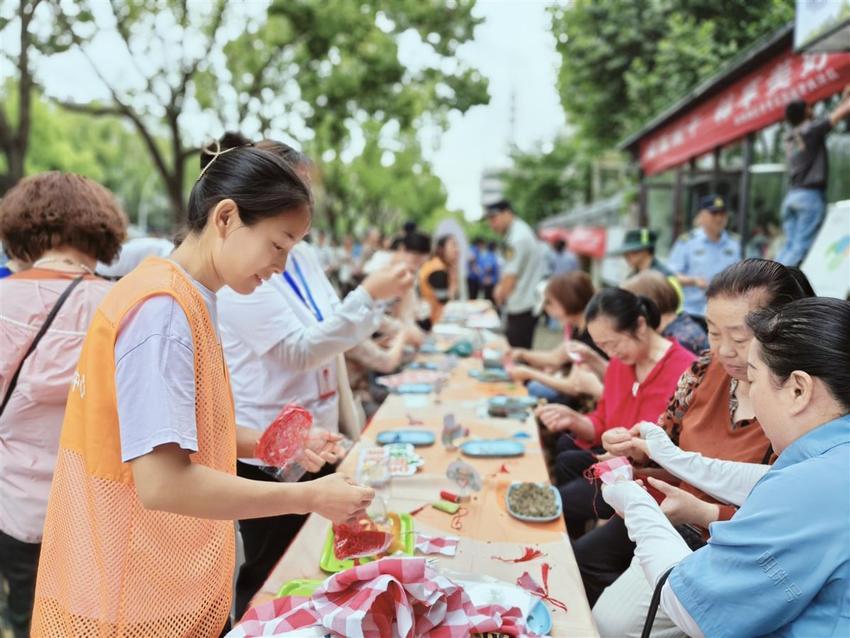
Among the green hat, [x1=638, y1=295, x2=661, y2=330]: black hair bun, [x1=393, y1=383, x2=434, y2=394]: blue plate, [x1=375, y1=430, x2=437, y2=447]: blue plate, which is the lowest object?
[x1=393, y1=383, x2=434, y2=394]: blue plate

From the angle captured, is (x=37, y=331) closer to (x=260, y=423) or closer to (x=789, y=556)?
(x=260, y=423)

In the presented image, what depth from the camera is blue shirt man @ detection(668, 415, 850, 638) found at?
1052 millimetres

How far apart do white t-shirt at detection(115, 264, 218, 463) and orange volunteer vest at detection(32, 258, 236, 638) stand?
3 cm

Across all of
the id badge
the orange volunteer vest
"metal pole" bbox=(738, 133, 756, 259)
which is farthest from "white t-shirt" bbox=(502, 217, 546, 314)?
the orange volunteer vest

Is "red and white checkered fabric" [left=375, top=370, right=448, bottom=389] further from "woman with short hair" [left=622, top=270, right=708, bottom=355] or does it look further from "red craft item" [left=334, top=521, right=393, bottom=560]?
"red craft item" [left=334, top=521, right=393, bottom=560]

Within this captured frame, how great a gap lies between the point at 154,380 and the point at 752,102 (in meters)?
7.12

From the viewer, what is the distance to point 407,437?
9.19 ft

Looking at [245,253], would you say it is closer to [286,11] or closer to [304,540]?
[304,540]

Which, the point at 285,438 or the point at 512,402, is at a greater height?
the point at 285,438

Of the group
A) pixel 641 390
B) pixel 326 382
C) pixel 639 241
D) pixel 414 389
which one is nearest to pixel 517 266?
pixel 639 241

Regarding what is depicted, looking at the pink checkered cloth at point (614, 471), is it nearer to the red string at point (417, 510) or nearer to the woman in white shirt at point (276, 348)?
the red string at point (417, 510)

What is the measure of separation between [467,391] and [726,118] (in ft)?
18.3

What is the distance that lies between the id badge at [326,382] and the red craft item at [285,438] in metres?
0.67

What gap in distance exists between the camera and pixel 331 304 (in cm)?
260
